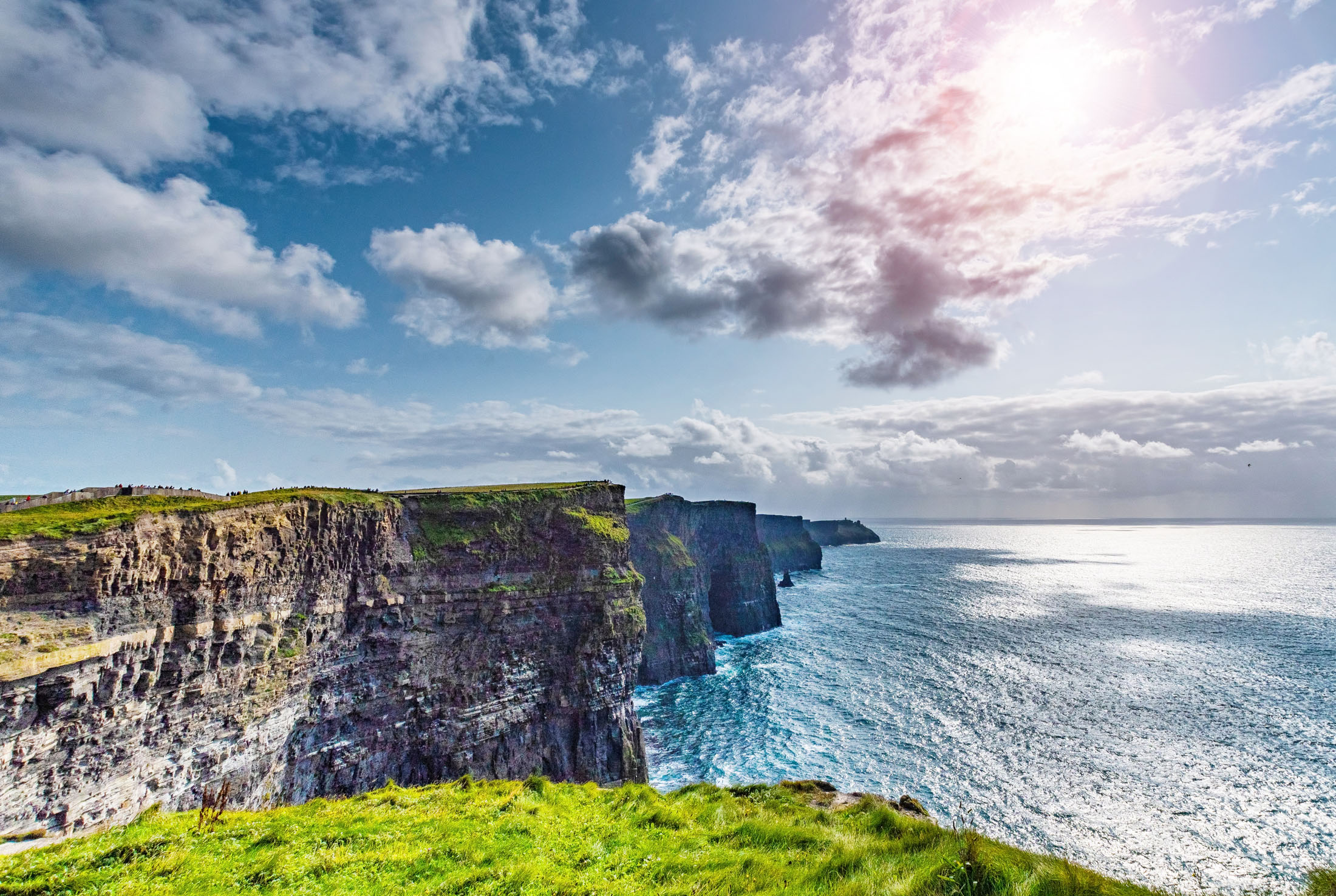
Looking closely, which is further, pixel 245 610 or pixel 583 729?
pixel 583 729

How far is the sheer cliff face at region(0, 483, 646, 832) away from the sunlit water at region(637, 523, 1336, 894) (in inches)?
519

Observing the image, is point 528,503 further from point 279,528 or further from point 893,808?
point 893,808

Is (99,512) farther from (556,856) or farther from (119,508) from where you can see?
(556,856)

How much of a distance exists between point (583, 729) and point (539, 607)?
33.8 feet

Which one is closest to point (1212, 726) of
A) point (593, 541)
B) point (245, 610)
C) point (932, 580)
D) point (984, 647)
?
point (984, 647)

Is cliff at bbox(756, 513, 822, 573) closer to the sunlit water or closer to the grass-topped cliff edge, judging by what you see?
the sunlit water

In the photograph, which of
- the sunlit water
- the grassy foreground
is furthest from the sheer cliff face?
the sunlit water

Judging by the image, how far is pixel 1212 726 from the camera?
49000mm

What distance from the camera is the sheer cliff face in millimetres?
20984

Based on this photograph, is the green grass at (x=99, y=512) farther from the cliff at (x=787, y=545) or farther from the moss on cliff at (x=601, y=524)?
the cliff at (x=787, y=545)


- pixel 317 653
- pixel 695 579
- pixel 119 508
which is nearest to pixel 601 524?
pixel 317 653

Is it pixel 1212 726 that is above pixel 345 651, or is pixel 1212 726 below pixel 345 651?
below

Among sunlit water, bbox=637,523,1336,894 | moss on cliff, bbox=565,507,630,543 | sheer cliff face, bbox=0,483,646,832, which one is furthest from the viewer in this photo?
moss on cliff, bbox=565,507,630,543

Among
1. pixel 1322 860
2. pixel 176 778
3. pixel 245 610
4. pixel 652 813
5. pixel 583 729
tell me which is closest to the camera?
pixel 652 813
